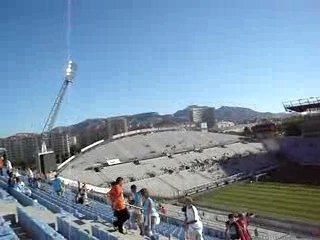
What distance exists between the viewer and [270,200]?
40.2 metres

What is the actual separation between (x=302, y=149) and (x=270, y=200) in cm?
2138

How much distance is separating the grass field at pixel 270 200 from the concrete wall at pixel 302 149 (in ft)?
35.0

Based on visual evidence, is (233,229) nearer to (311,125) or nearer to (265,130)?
(311,125)

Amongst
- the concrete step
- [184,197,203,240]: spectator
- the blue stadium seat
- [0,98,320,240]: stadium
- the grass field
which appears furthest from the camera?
the grass field

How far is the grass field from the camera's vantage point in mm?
35178

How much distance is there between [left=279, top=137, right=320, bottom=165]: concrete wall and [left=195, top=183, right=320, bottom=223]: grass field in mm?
10679

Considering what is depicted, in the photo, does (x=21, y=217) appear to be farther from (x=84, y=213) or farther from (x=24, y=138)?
(x=24, y=138)

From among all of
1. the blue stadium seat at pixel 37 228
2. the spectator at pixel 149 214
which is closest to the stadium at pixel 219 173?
the spectator at pixel 149 214

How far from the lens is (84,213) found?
12.4m

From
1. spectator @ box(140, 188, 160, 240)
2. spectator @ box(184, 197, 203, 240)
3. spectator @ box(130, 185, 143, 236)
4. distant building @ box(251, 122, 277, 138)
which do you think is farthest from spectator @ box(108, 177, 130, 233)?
distant building @ box(251, 122, 277, 138)

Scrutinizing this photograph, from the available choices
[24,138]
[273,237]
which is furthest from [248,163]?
[24,138]

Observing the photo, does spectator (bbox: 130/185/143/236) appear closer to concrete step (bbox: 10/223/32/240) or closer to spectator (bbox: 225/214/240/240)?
spectator (bbox: 225/214/240/240)

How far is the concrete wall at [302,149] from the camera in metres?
56.5

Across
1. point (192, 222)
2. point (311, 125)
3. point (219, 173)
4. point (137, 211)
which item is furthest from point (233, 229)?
point (311, 125)
